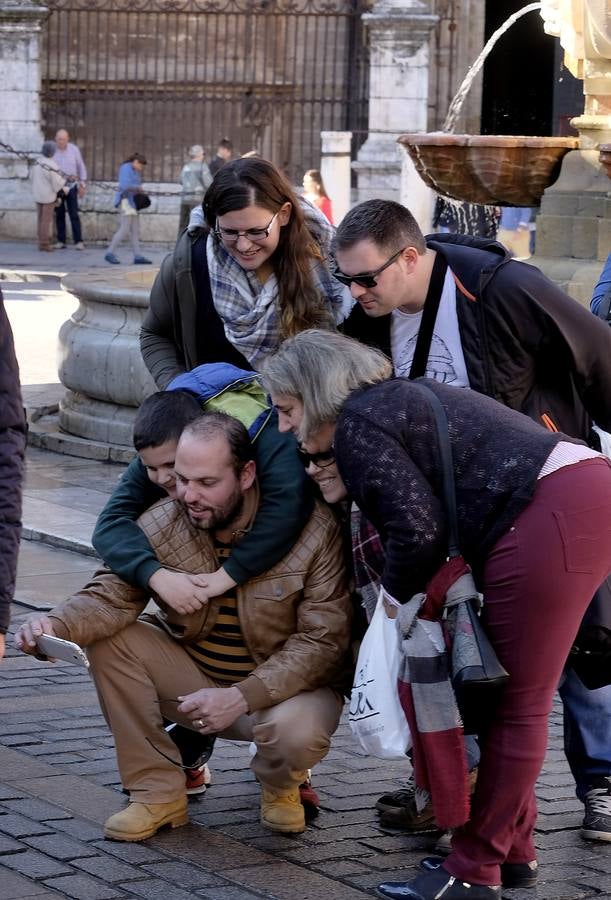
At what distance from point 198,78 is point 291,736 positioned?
2429cm

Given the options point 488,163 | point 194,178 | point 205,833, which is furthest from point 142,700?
point 194,178

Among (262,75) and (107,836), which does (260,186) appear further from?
(262,75)

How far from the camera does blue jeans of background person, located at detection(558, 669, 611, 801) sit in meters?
4.42

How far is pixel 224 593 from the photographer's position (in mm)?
4324

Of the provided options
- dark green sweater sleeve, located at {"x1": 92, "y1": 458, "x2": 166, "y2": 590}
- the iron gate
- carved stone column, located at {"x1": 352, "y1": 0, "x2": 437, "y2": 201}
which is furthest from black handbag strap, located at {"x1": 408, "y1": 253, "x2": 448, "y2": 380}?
the iron gate

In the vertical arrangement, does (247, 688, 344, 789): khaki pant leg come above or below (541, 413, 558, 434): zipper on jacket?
below

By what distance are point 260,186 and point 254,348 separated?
435 mm

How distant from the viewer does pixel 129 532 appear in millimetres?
4379

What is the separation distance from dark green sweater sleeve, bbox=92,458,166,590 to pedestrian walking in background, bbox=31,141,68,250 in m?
19.8

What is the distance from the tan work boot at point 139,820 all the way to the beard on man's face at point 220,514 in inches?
27.7

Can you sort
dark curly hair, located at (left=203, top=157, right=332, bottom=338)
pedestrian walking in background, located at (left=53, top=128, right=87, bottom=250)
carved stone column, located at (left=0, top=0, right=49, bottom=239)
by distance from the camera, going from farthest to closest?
carved stone column, located at (left=0, top=0, right=49, bottom=239) < pedestrian walking in background, located at (left=53, top=128, right=87, bottom=250) < dark curly hair, located at (left=203, top=157, right=332, bottom=338)

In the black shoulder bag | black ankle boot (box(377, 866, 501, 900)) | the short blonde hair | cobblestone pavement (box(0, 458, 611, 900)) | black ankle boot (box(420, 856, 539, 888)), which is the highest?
the short blonde hair

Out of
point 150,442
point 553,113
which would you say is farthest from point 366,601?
point 553,113

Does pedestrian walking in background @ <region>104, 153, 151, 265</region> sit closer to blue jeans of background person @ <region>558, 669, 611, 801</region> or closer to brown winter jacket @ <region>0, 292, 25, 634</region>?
blue jeans of background person @ <region>558, 669, 611, 801</region>
